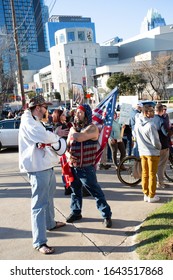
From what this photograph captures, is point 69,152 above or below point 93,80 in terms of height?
below

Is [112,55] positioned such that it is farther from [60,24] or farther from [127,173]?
[127,173]

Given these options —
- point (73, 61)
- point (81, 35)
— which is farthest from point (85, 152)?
point (81, 35)

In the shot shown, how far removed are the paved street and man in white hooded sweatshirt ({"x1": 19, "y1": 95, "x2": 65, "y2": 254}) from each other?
301 mm

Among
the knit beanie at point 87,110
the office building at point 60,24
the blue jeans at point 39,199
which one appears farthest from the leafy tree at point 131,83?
the office building at point 60,24

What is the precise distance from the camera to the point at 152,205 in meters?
5.18

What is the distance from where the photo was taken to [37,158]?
3621mm

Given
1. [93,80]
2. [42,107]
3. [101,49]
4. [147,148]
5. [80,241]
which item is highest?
[101,49]

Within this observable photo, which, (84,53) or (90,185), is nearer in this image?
(90,185)

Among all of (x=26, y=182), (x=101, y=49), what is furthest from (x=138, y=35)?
(x=26, y=182)

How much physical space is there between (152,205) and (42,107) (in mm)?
2675

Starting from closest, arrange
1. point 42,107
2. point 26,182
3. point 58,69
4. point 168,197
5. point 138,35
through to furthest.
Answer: point 42,107 < point 168,197 < point 26,182 < point 58,69 < point 138,35

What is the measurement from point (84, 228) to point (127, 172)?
232 centimetres

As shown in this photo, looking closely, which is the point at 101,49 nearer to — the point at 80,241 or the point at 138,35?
the point at 138,35

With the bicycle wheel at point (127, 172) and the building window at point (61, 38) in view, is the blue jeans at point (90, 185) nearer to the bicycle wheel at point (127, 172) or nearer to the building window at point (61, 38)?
the bicycle wheel at point (127, 172)
